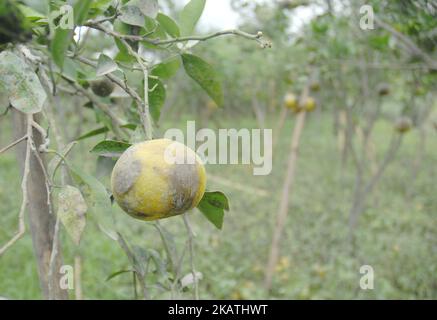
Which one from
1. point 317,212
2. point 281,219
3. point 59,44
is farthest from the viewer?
point 317,212

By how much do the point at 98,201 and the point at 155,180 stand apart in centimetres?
12

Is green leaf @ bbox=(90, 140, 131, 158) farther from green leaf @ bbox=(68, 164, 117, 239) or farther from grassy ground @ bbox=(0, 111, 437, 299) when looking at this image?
grassy ground @ bbox=(0, 111, 437, 299)

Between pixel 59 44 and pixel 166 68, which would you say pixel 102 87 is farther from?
pixel 59 44

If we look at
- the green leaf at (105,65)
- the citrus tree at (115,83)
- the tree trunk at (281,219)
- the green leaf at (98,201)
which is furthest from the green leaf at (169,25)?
the tree trunk at (281,219)

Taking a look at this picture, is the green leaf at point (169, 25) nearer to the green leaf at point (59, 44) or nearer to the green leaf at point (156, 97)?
the green leaf at point (156, 97)

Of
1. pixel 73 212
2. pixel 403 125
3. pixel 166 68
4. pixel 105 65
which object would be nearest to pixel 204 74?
pixel 166 68

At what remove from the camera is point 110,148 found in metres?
0.61

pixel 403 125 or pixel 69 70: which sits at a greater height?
pixel 403 125

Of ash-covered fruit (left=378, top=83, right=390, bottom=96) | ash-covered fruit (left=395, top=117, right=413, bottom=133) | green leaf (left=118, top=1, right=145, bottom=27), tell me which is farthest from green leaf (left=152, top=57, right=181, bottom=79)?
ash-covered fruit (left=395, top=117, right=413, bottom=133)

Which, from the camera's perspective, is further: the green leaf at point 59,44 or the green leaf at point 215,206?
the green leaf at point 215,206

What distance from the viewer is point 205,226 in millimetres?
3656

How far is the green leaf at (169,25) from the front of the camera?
0.65 meters

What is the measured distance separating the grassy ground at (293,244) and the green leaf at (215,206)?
2.32ft
